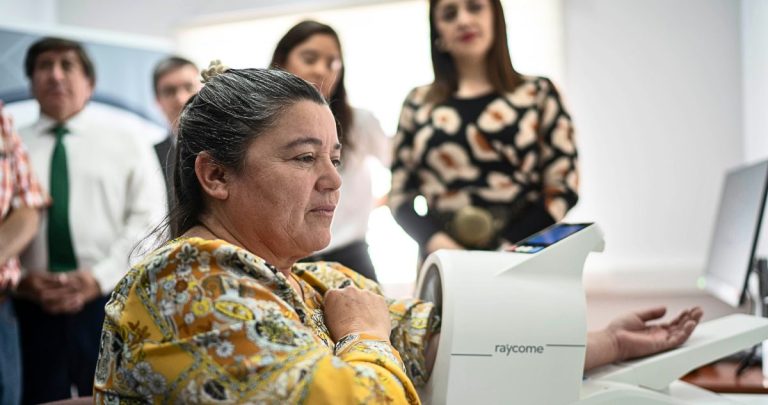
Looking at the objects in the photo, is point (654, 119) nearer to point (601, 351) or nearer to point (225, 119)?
point (601, 351)

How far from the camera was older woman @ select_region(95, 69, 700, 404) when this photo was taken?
3.57 feet

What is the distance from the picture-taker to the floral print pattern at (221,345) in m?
1.08

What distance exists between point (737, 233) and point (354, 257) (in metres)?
1.15

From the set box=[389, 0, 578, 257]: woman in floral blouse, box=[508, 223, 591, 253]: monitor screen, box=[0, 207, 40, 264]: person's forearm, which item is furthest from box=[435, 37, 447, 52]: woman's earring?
box=[0, 207, 40, 264]: person's forearm

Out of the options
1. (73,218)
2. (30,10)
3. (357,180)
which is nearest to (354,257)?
(357,180)

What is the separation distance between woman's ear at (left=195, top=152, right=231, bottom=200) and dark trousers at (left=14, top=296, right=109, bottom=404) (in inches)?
83.1

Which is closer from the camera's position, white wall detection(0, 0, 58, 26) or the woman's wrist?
the woman's wrist

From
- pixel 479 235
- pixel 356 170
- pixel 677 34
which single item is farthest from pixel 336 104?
pixel 677 34

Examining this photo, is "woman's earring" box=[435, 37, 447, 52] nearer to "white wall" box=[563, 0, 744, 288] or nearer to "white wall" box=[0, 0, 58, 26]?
"white wall" box=[563, 0, 744, 288]

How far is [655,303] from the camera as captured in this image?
Answer: 3.61 meters

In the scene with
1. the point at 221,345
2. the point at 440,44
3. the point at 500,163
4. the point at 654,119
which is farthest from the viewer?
the point at 654,119

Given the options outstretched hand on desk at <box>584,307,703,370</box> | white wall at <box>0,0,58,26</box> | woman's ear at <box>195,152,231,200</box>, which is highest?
white wall at <box>0,0,58,26</box>

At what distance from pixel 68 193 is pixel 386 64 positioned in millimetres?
1586

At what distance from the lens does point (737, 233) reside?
2320 mm
